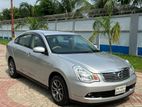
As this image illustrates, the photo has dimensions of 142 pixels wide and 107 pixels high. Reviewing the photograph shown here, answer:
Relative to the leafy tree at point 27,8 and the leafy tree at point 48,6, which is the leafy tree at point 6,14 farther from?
the leafy tree at point 27,8

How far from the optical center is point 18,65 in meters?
8.60

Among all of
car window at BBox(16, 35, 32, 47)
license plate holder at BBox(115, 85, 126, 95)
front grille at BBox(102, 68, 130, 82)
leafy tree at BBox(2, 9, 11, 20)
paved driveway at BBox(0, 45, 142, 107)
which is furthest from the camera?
leafy tree at BBox(2, 9, 11, 20)

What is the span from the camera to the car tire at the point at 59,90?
19.9 feet

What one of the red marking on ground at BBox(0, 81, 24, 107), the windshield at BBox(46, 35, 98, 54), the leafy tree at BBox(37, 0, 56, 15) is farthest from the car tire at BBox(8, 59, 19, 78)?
the leafy tree at BBox(37, 0, 56, 15)

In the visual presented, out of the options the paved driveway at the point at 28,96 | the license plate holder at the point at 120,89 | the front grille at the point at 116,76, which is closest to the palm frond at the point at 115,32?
the paved driveway at the point at 28,96

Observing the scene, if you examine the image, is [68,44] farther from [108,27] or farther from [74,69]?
[108,27]

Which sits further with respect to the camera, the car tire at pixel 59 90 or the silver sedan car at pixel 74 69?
the car tire at pixel 59 90

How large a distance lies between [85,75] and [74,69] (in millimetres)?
278

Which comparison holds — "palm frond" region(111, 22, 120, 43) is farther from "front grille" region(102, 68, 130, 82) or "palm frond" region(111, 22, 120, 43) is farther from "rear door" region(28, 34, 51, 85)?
"front grille" region(102, 68, 130, 82)

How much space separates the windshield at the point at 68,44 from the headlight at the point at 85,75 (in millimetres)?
1170

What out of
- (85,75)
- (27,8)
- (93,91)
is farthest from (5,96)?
(27,8)

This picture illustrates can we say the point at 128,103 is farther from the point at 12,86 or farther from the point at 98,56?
the point at 12,86

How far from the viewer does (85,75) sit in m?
5.75

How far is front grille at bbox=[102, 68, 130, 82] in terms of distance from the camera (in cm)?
578
